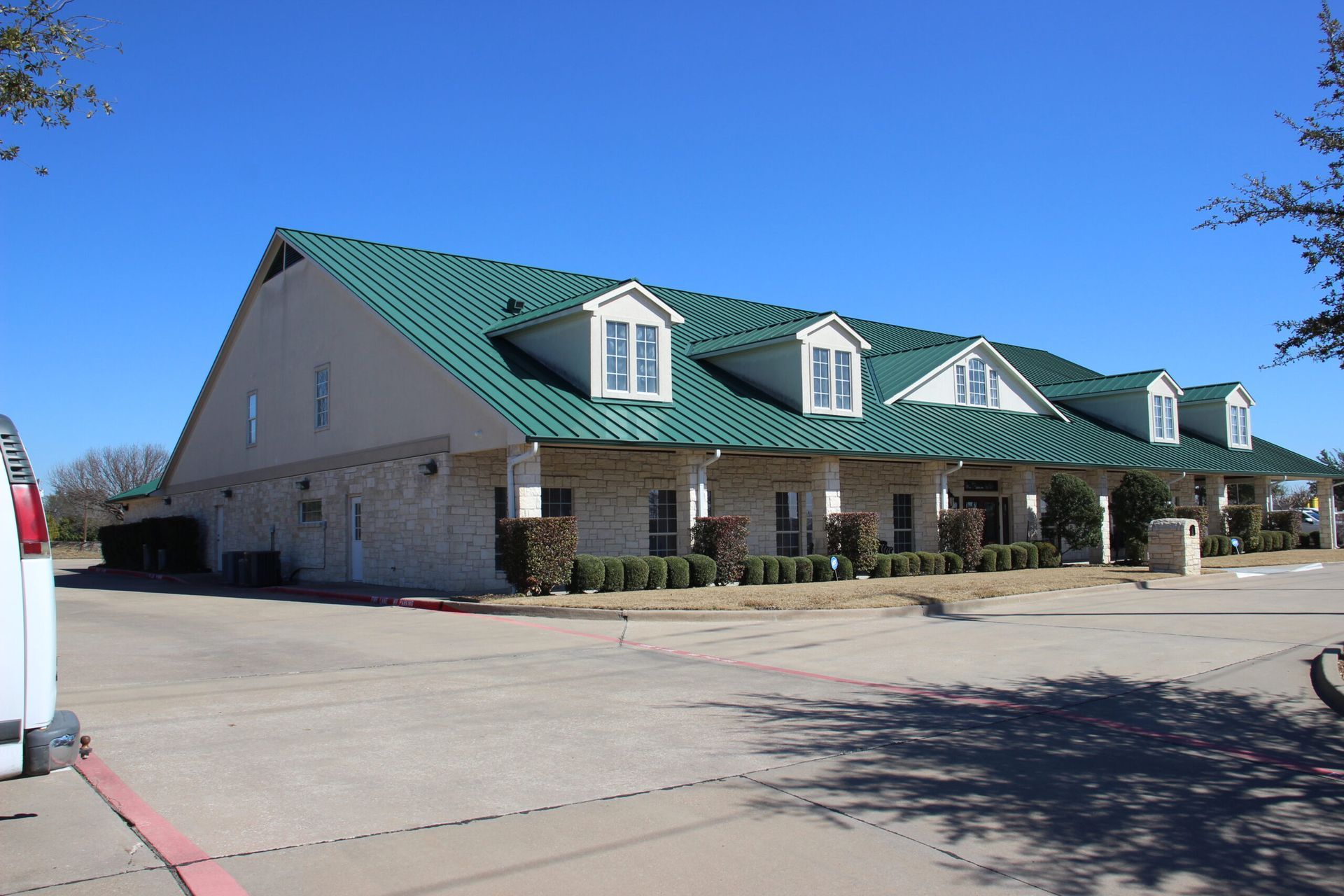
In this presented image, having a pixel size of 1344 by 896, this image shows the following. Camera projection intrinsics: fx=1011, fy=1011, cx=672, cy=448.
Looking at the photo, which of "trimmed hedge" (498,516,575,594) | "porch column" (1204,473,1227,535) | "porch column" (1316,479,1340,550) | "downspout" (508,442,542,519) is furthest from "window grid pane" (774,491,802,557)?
"porch column" (1316,479,1340,550)

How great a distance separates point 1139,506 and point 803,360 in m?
10.9

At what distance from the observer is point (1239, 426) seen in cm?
3966

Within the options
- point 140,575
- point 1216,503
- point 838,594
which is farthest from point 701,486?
point 1216,503

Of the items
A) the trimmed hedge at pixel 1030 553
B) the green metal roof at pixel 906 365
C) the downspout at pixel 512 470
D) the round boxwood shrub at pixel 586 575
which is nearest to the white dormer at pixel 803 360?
the green metal roof at pixel 906 365

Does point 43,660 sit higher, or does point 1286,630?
point 43,660

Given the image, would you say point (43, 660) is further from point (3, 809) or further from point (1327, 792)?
point (1327, 792)

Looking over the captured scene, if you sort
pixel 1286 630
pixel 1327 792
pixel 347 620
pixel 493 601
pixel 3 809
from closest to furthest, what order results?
pixel 3 809
pixel 1327 792
pixel 1286 630
pixel 347 620
pixel 493 601

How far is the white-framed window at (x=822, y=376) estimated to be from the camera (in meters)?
25.1

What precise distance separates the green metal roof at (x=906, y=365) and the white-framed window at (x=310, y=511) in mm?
15249

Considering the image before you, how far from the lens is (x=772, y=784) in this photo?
20.4ft

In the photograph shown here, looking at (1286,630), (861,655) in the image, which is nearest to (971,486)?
(1286,630)

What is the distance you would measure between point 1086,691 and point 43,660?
8.38 m

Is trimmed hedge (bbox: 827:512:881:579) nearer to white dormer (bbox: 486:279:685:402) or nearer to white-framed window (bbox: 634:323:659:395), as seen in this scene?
white dormer (bbox: 486:279:685:402)

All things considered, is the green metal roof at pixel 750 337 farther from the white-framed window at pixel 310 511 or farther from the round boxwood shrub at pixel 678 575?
the white-framed window at pixel 310 511
